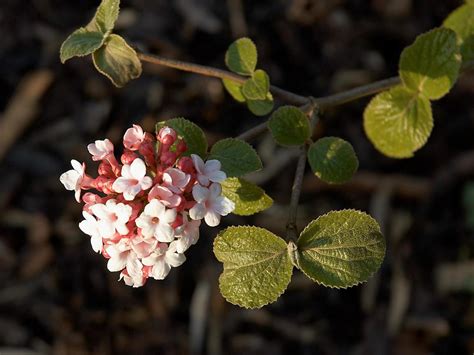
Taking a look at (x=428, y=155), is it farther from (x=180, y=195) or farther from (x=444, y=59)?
(x=180, y=195)

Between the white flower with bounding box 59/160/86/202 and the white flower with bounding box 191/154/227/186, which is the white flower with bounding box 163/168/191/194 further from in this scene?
the white flower with bounding box 59/160/86/202

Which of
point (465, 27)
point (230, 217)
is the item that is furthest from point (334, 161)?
point (230, 217)

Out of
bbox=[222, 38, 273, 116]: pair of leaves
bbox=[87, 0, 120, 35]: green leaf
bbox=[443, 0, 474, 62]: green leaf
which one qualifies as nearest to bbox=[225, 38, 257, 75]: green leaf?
bbox=[222, 38, 273, 116]: pair of leaves

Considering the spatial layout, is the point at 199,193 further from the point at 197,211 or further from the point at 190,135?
the point at 190,135

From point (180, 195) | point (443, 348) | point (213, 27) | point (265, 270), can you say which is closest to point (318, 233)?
point (265, 270)

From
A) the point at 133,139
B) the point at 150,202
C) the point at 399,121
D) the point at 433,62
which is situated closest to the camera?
the point at 150,202

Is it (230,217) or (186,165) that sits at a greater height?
(230,217)
